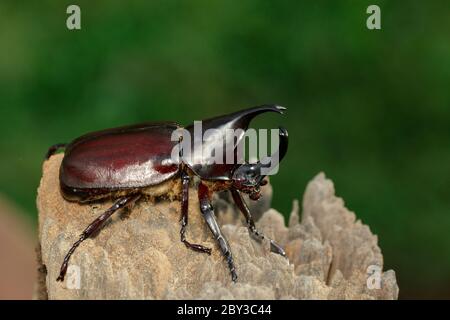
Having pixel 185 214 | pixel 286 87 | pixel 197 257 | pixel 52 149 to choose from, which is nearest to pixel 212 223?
pixel 185 214

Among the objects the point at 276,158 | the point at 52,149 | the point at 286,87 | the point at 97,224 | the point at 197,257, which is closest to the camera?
the point at 197,257

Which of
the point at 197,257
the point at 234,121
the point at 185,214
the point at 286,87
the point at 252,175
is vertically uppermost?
the point at 286,87

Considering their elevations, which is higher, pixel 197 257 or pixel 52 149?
pixel 52 149

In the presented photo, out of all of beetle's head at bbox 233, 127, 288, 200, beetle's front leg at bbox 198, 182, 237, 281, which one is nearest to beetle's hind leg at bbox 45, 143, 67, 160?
beetle's front leg at bbox 198, 182, 237, 281

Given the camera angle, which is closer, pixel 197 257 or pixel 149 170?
pixel 197 257

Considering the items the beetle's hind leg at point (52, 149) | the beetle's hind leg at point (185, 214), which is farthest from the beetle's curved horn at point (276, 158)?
the beetle's hind leg at point (52, 149)

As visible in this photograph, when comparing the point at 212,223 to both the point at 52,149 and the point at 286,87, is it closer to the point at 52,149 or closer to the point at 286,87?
the point at 52,149

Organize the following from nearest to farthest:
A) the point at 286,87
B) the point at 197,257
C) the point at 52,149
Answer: the point at 197,257 < the point at 52,149 < the point at 286,87

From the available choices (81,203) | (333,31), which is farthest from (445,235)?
(81,203)
